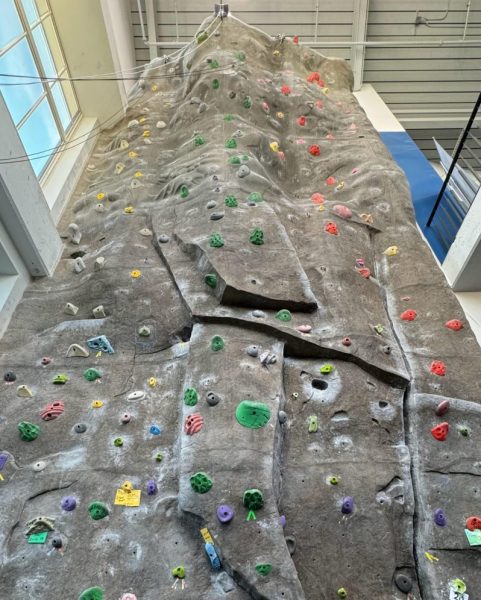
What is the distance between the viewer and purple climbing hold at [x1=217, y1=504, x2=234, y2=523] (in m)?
2.69

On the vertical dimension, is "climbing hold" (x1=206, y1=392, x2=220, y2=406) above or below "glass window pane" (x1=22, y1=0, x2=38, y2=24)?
below

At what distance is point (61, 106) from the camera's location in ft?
25.5

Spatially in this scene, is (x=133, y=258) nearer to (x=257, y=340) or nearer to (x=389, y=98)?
(x=257, y=340)

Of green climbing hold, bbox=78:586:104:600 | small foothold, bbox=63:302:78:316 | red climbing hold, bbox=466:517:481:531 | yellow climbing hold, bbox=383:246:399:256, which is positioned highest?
green climbing hold, bbox=78:586:104:600

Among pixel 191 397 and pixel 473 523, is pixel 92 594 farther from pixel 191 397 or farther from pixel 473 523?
pixel 473 523

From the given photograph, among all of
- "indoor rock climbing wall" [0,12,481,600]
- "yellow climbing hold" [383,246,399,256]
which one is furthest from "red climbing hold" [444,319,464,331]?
"yellow climbing hold" [383,246,399,256]

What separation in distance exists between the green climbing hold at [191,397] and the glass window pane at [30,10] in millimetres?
6199

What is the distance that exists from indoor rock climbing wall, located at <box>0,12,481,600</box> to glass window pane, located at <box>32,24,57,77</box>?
287 centimetres

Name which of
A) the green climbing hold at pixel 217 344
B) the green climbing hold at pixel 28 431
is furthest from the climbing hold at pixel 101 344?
the green climbing hold at pixel 217 344

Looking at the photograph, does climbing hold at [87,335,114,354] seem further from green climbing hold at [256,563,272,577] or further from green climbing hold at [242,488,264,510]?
green climbing hold at [256,563,272,577]

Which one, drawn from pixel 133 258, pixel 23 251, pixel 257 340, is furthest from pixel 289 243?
pixel 23 251

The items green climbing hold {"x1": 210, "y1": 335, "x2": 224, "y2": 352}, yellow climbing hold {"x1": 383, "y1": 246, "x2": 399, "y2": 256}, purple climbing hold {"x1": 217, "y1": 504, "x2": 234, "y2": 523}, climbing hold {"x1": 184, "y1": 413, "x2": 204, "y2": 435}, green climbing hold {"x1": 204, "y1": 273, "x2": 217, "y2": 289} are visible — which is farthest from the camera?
yellow climbing hold {"x1": 383, "y1": 246, "x2": 399, "y2": 256}

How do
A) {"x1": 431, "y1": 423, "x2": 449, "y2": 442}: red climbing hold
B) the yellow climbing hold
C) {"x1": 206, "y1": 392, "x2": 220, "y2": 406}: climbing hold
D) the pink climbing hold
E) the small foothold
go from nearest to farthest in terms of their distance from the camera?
{"x1": 206, "y1": 392, "x2": 220, "y2": 406}: climbing hold, {"x1": 431, "y1": 423, "x2": 449, "y2": 442}: red climbing hold, the small foothold, the yellow climbing hold, the pink climbing hold

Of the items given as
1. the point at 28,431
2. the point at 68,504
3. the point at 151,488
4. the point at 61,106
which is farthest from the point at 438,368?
the point at 61,106
